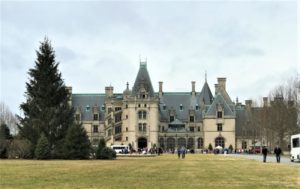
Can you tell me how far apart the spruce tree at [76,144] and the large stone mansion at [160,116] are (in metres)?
61.6

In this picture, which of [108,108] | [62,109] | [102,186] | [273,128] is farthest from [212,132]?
[102,186]

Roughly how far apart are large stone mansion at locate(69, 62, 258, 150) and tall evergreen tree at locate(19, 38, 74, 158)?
58136mm

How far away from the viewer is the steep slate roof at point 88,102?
123 m

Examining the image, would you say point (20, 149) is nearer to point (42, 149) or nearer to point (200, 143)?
point (42, 149)

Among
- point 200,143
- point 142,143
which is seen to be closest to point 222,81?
point 200,143

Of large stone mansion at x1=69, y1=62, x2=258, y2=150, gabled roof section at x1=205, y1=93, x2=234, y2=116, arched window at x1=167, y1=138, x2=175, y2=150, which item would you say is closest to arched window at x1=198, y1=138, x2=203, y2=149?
large stone mansion at x1=69, y1=62, x2=258, y2=150

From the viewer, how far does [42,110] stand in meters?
52.0

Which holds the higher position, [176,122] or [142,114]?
[142,114]

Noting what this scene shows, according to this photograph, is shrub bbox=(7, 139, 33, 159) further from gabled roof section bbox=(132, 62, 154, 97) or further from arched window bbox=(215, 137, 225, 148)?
arched window bbox=(215, 137, 225, 148)

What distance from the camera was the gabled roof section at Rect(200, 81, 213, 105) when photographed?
401 ft

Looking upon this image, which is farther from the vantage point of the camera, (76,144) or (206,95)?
(206,95)

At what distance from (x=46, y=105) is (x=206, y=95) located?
74.4 metres

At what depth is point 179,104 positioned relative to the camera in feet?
407

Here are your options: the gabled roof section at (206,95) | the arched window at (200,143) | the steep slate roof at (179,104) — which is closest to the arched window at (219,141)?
the arched window at (200,143)
